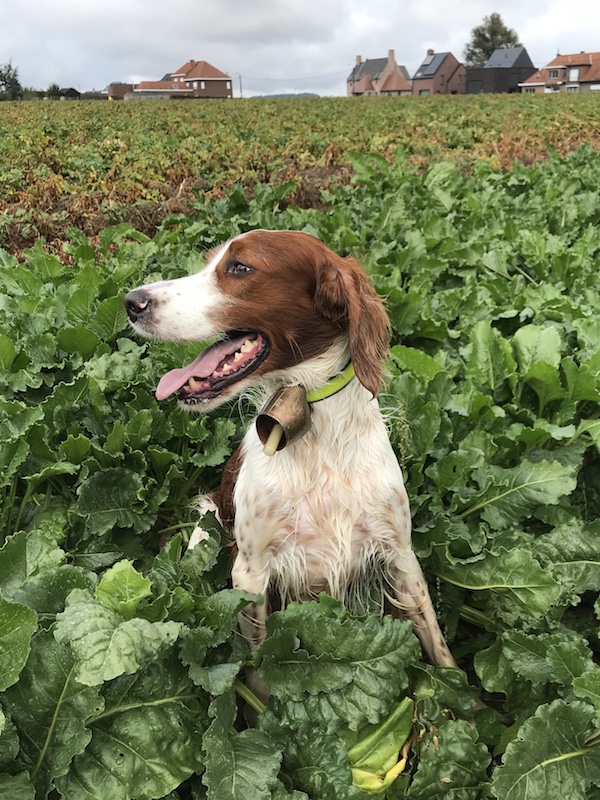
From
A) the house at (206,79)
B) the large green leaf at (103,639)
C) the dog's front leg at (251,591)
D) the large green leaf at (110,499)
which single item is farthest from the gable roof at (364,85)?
the large green leaf at (103,639)

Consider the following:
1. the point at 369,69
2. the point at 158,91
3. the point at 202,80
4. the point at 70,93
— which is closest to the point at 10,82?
the point at 70,93

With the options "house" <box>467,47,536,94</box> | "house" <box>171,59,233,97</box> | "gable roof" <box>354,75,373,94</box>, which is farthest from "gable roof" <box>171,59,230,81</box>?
"house" <box>467,47,536,94</box>

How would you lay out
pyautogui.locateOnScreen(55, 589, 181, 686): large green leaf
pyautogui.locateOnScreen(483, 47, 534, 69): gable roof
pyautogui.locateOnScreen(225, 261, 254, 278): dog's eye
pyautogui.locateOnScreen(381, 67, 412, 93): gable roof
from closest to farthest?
1. pyautogui.locateOnScreen(55, 589, 181, 686): large green leaf
2. pyautogui.locateOnScreen(225, 261, 254, 278): dog's eye
3. pyautogui.locateOnScreen(483, 47, 534, 69): gable roof
4. pyautogui.locateOnScreen(381, 67, 412, 93): gable roof

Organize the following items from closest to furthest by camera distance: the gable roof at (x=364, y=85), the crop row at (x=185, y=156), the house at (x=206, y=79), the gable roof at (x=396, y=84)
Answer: the crop row at (x=185, y=156)
the gable roof at (x=396, y=84)
the gable roof at (x=364, y=85)
the house at (x=206, y=79)

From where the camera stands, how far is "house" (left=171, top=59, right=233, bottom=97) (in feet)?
307

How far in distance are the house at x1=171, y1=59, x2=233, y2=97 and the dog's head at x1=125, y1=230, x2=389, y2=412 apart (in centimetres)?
10062

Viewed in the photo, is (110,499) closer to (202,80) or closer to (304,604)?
(304,604)

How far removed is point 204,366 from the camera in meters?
2.11

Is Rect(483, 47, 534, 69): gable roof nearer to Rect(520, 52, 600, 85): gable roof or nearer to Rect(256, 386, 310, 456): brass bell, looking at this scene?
Rect(520, 52, 600, 85): gable roof

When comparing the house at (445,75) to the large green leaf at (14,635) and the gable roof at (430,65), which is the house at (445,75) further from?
A: the large green leaf at (14,635)

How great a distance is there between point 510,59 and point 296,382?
316 ft

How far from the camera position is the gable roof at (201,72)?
94.1 metres

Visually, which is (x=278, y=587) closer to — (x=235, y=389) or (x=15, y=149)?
(x=235, y=389)

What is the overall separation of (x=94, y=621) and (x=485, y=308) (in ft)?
9.91
